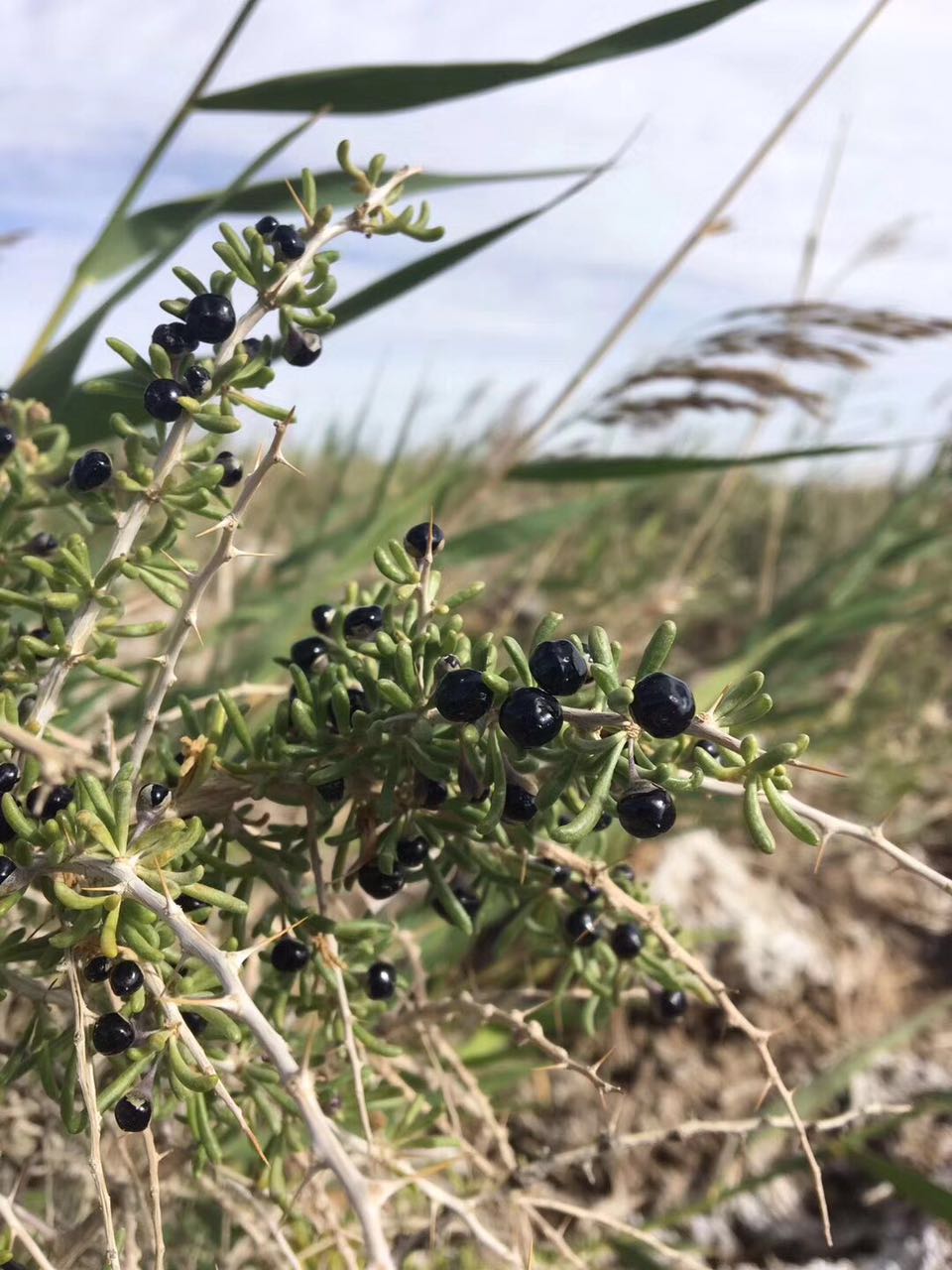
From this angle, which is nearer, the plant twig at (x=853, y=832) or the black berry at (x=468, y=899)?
the plant twig at (x=853, y=832)

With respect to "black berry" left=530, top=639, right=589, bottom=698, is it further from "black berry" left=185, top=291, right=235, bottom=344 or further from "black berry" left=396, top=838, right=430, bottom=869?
"black berry" left=185, top=291, right=235, bottom=344

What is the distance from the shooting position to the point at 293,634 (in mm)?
2273

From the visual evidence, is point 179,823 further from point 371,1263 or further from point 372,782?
point 371,1263

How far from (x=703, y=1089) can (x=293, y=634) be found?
1353 mm

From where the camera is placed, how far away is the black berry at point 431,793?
0.99 metres

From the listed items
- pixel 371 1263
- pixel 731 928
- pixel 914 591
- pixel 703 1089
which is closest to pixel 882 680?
pixel 914 591

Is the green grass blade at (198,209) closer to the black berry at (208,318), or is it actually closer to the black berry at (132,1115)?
the black berry at (208,318)

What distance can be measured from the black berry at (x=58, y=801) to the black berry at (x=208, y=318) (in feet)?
1.54

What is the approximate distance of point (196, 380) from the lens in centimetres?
101

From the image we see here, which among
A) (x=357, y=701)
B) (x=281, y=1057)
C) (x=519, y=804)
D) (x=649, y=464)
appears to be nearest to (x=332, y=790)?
(x=357, y=701)

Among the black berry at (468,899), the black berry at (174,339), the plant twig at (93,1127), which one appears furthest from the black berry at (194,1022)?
the black berry at (174,339)

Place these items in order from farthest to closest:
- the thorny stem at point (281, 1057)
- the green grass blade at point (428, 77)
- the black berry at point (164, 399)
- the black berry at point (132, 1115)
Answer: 1. the green grass blade at point (428, 77)
2. the black berry at point (164, 399)
3. the black berry at point (132, 1115)
4. the thorny stem at point (281, 1057)

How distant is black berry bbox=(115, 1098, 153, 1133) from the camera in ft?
2.89

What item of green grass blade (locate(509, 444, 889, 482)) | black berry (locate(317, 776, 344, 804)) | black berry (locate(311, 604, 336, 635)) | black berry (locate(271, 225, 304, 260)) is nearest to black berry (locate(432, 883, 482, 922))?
black berry (locate(317, 776, 344, 804))
